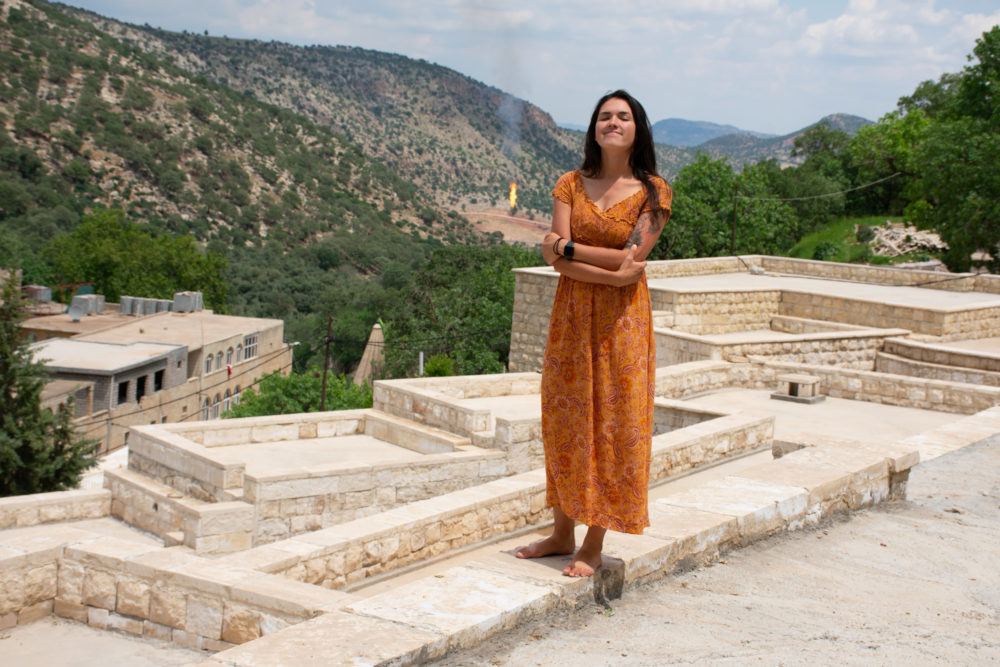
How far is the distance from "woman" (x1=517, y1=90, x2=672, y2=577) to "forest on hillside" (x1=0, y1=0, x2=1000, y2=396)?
80.1ft

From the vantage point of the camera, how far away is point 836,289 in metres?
21.7

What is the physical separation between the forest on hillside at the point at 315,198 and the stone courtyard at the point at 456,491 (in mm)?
13422

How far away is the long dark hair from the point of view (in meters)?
3.71

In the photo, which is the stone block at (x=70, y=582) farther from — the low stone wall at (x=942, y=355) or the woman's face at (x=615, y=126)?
the low stone wall at (x=942, y=355)

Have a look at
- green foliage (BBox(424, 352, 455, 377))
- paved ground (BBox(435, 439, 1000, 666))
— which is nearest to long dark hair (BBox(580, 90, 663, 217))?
paved ground (BBox(435, 439, 1000, 666))

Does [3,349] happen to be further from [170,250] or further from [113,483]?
[170,250]

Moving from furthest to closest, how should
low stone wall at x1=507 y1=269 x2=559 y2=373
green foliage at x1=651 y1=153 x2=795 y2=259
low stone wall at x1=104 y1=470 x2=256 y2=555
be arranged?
green foliage at x1=651 y1=153 x2=795 y2=259, low stone wall at x1=507 y1=269 x2=559 y2=373, low stone wall at x1=104 y1=470 x2=256 y2=555

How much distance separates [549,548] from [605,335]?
37.4 inches

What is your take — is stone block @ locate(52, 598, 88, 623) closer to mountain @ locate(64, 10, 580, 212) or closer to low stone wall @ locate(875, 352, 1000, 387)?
low stone wall @ locate(875, 352, 1000, 387)

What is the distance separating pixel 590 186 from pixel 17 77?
224 ft

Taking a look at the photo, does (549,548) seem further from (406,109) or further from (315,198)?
(406,109)

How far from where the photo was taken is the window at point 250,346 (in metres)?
40.5

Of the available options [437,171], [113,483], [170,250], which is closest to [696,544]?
[113,483]

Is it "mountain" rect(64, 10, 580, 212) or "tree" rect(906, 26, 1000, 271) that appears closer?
"tree" rect(906, 26, 1000, 271)
